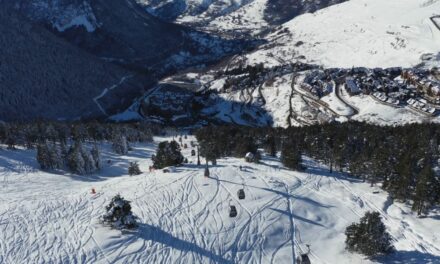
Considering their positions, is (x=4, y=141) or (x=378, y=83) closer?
(x=4, y=141)

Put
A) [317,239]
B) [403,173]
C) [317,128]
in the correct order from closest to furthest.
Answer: [317,239]
[403,173]
[317,128]

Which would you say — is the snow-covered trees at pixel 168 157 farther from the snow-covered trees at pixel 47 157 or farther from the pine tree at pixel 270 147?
the pine tree at pixel 270 147

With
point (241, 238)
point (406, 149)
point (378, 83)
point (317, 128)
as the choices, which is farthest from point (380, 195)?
point (378, 83)

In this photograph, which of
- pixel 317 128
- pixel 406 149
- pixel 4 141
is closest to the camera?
pixel 406 149

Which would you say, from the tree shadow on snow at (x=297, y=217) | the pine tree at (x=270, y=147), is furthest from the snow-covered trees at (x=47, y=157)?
the tree shadow on snow at (x=297, y=217)

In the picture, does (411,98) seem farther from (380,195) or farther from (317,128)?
(380,195)

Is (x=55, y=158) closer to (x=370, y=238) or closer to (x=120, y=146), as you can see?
(x=120, y=146)

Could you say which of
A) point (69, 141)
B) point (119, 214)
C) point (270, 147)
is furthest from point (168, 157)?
point (69, 141)

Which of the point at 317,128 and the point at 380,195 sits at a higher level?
the point at 317,128
